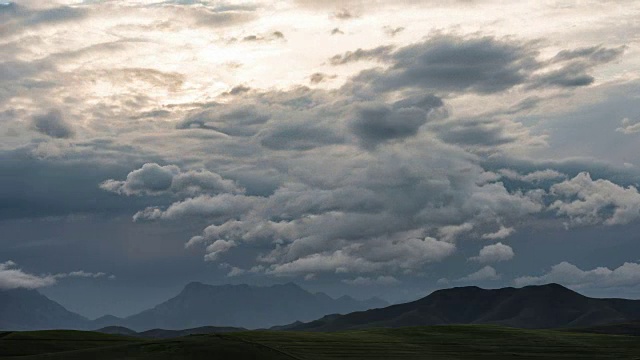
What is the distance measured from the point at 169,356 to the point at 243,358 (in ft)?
58.6

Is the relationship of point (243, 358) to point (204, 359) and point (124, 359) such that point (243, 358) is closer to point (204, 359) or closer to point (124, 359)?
point (204, 359)

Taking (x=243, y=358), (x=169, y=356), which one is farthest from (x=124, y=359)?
(x=243, y=358)

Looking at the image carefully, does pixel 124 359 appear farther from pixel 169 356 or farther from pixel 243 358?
pixel 243 358

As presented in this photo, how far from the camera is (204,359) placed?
198500mm

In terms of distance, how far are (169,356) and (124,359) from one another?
10.6m

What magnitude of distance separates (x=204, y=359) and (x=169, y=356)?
869 cm

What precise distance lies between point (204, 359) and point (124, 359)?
62.4 ft

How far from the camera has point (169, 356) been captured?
200 meters

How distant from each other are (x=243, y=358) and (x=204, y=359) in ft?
30.6

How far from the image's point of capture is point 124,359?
648 ft

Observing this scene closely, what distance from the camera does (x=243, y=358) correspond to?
19962 centimetres

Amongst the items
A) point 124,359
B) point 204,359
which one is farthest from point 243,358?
point 124,359
